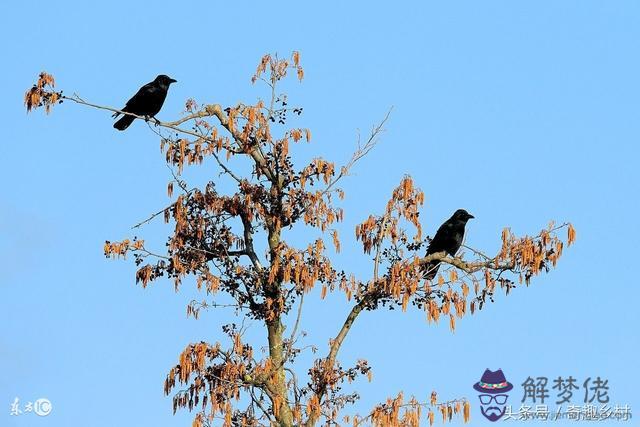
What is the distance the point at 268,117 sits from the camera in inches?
589

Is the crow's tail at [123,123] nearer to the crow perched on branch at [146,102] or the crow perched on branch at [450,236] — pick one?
the crow perched on branch at [146,102]

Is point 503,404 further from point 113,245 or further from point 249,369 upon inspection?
point 113,245

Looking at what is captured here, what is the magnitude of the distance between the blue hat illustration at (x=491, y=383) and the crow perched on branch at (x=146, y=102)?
638cm

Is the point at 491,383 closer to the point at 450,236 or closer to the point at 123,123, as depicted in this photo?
the point at 450,236

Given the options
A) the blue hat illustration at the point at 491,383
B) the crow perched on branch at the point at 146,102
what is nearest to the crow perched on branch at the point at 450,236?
the blue hat illustration at the point at 491,383

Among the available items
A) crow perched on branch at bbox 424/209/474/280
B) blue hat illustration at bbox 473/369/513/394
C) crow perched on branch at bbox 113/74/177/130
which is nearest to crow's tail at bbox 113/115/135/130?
crow perched on branch at bbox 113/74/177/130

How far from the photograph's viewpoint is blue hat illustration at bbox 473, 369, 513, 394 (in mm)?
16891

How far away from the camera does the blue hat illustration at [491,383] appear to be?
16891 millimetres

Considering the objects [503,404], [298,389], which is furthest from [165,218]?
[503,404]

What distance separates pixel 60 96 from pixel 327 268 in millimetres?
3919

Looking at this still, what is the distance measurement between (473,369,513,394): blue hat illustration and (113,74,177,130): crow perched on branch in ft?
20.9

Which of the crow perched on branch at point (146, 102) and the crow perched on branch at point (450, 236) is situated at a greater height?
the crow perched on branch at point (146, 102)

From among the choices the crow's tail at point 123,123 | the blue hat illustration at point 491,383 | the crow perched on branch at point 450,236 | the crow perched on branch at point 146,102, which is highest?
the crow perched on branch at point 146,102

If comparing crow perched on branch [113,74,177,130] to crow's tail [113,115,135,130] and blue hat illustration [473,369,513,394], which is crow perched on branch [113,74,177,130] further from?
blue hat illustration [473,369,513,394]
